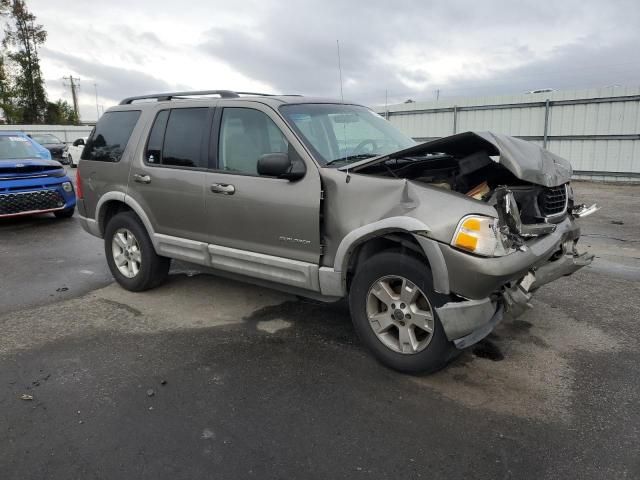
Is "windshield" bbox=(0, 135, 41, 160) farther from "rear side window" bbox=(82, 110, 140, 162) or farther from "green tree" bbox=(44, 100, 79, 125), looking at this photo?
"green tree" bbox=(44, 100, 79, 125)

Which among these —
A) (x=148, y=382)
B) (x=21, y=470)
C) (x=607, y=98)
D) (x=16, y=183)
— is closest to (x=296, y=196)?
(x=148, y=382)

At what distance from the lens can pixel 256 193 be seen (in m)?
4.14

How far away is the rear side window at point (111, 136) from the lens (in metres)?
5.34

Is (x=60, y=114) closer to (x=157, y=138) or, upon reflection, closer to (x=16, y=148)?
(x=16, y=148)

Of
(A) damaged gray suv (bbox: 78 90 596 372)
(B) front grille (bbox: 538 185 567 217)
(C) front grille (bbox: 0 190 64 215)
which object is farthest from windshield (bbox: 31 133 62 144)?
(B) front grille (bbox: 538 185 567 217)

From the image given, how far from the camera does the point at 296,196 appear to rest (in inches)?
153

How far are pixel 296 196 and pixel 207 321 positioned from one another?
1.57m

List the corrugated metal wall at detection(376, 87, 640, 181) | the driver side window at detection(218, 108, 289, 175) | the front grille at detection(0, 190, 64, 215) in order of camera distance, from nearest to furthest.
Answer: the driver side window at detection(218, 108, 289, 175) → the front grille at detection(0, 190, 64, 215) → the corrugated metal wall at detection(376, 87, 640, 181)

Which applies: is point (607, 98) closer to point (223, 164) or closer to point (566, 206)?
point (566, 206)

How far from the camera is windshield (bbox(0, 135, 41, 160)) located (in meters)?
9.51

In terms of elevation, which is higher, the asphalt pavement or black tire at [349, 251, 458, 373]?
black tire at [349, 251, 458, 373]

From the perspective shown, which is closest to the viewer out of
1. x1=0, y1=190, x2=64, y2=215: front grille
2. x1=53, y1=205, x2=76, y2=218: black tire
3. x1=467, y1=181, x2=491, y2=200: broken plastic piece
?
x1=467, y1=181, x2=491, y2=200: broken plastic piece

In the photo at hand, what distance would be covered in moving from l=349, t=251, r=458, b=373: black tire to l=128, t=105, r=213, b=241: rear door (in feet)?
5.67

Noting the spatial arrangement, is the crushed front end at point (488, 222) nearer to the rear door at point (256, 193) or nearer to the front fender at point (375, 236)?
the front fender at point (375, 236)
